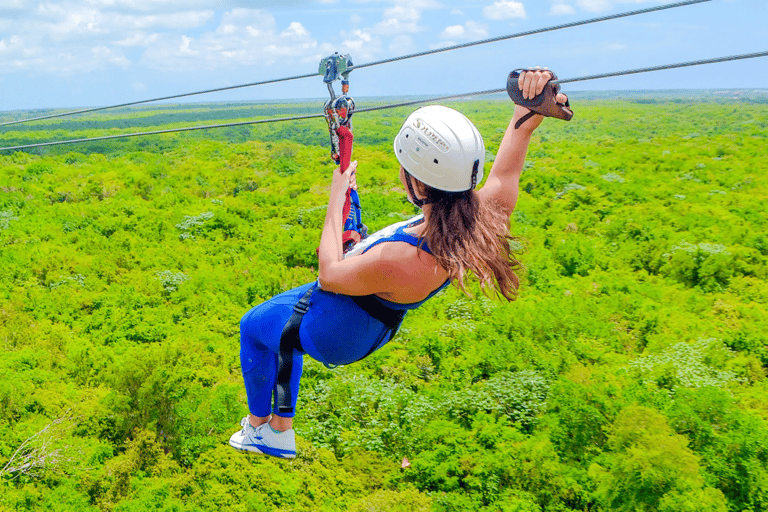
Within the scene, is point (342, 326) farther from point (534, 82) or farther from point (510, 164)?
point (534, 82)

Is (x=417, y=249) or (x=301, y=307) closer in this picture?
(x=417, y=249)

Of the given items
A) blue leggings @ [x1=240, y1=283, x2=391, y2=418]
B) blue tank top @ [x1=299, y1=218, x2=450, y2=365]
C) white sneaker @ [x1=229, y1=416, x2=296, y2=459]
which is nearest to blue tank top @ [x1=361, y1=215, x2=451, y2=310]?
blue tank top @ [x1=299, y1=218, x2=450, y2=365]

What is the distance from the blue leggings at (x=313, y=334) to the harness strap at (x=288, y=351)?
3cm

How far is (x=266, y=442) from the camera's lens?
301 cm

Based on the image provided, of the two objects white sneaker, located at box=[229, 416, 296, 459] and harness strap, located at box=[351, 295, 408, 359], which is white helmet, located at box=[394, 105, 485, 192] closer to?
harness strap, located at box=[351, 295, 408, 359]

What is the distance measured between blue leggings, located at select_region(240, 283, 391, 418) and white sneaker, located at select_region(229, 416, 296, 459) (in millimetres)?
231

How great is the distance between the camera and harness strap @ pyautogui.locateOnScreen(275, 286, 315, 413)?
2488mm

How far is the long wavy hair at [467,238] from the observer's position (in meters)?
2.07

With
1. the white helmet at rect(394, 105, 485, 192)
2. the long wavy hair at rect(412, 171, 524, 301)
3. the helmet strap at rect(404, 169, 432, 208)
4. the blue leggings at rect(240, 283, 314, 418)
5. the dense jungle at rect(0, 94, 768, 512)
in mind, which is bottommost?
the dense jungle at rect(0, 94, 768, 512)

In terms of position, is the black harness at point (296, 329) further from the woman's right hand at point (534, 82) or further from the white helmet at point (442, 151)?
the woman's right hand at point (534, 82)

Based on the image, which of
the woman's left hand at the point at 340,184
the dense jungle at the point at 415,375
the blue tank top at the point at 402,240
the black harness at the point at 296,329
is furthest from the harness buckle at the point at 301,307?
the dense jungle at the point at 415,375

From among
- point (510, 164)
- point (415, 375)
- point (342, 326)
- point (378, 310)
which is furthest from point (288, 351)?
point (415, 375)

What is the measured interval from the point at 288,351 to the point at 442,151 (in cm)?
120

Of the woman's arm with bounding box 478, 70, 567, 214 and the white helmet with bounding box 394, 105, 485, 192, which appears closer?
the white helmet with bounding box 394, 105, 485, 192
